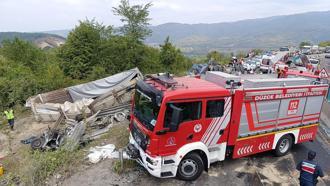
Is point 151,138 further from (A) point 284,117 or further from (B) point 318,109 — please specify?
(B) point 318,109

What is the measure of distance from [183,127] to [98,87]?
1061 cm

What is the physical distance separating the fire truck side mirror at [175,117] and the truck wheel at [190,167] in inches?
52.9

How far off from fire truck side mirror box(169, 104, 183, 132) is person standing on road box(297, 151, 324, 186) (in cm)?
332

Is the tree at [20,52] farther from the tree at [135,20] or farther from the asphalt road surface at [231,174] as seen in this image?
the asphalt road surface at [231,174]

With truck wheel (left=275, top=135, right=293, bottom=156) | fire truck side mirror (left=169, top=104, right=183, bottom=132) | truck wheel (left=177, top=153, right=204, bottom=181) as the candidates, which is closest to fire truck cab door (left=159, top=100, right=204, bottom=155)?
fire truck side mirror (left=169, top=104, right=183, bottom=132)

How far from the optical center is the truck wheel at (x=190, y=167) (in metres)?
7.35

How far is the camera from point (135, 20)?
26.4 metres

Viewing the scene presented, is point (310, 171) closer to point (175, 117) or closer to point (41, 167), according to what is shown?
point (175, 117)

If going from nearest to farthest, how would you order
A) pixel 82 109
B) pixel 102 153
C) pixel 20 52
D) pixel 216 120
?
pixel 216 120
pixel 102 153
pixel 82 109
pixel 20 52

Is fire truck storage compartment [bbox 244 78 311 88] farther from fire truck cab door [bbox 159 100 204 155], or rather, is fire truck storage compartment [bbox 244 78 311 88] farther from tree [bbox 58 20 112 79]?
tree [bbox 58 20 112 79]

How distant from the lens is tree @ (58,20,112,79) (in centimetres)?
2573

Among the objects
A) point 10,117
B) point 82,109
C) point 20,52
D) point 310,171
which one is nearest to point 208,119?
point 310,171

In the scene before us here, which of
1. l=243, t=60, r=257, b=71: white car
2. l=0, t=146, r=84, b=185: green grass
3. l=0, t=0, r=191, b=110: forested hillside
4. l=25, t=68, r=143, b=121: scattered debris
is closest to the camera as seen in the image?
l=0, t=146, r=84, b=185: green grass

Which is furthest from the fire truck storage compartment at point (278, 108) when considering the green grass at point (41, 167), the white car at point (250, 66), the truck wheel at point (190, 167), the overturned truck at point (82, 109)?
the white car at point (250, 66)
